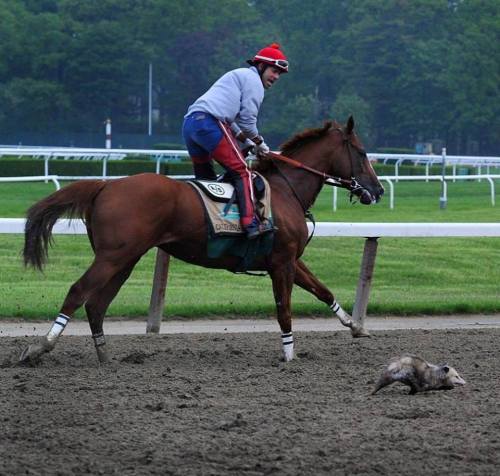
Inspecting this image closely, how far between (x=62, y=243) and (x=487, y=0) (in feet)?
160

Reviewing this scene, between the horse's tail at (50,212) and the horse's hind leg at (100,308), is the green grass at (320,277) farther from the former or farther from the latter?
the horse's tail at (50,212)

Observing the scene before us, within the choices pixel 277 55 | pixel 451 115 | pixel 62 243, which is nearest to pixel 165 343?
pixel 277 55

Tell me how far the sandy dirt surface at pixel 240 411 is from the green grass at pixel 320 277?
181cm

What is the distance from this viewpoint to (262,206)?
8156 mm

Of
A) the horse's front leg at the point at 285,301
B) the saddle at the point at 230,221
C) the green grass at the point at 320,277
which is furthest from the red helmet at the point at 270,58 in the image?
the green grass at the point at 320,277

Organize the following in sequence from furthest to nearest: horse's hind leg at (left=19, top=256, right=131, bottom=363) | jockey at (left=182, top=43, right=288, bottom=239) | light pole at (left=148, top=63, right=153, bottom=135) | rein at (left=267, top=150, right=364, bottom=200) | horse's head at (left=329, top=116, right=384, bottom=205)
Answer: light pole at (left=148, top=63, right=153, bottom=135)
horse's head at (left=329, top=116, right=384, bottom=205)
rein at (left=267, top=150, right=364, bottom=200)
jockey at (left=182, top=43, right=288, bottom=239)
horse's hind leg at (left=19, top=256, right=131, bottom=363)

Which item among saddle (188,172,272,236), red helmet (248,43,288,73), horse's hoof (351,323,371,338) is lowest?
horse's hoof (351,323,371,338)

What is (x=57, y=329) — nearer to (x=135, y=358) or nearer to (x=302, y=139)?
(x=135, y=358)

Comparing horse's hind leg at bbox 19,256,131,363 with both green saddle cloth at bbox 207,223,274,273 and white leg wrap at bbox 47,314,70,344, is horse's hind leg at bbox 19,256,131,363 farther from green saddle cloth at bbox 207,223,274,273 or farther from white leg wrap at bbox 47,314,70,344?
green saddle cloth at bbox 207,223,274,273

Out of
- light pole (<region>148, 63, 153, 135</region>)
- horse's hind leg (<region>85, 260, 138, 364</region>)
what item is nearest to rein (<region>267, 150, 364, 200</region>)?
horse's hind leg (<region>85, 260, 138, 364</region>)

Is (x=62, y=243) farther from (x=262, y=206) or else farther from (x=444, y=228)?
(x=262, y=206)

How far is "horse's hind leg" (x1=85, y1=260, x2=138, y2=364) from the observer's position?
26.2 feet

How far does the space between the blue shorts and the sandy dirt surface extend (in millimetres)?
1363

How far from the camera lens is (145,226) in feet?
25.2
